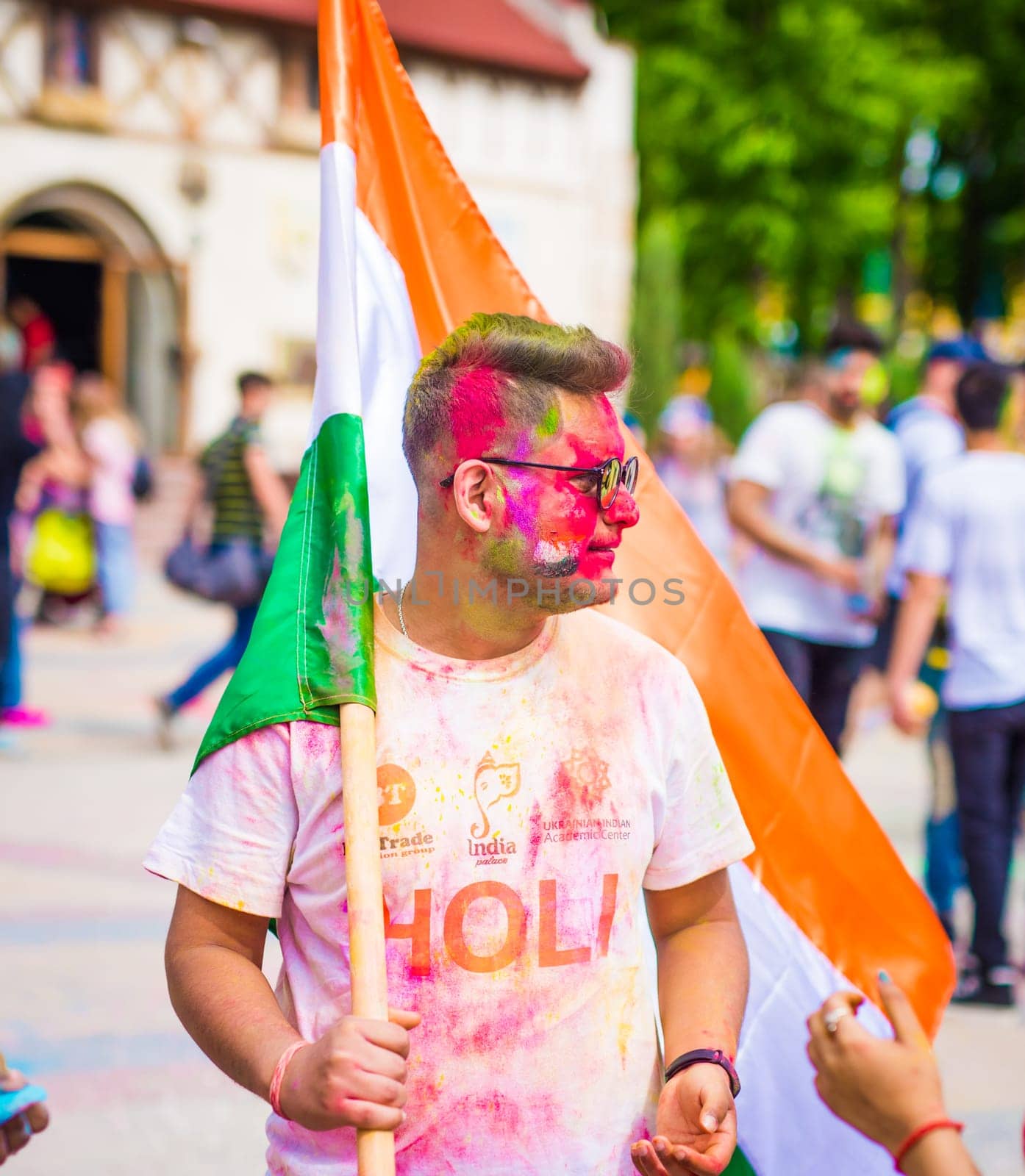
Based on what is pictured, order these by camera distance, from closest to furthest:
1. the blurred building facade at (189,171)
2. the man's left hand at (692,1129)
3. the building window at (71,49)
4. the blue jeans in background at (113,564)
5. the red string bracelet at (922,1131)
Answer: the red string bracelet at (922,1131) → the man's left hand at (692,1129) → the blue jeans in background at (113,564) → the blurred building facade at (189,171) → the building window at (71,49)

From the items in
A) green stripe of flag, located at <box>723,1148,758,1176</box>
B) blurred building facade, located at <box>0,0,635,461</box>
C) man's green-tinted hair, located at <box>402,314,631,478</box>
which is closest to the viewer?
man's green-tinted hair, located at <box>402,314,631,478</box>

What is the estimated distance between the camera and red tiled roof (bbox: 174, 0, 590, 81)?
81.8ft

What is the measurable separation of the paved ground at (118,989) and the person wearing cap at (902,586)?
412 mm

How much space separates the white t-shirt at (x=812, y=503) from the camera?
539cm

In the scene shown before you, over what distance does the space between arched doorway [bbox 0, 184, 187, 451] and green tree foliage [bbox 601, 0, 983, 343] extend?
13.3 meters

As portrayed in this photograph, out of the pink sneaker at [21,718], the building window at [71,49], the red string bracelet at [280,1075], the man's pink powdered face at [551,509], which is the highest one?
the building window at [71,49]

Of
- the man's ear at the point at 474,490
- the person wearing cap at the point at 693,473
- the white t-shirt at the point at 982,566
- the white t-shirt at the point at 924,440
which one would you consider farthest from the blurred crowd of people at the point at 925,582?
the person wearing cap at the point at 693,473

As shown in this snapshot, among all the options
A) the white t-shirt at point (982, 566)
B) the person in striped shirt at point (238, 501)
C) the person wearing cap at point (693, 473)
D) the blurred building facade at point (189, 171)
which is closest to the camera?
the white t-shirt at point (982, 566)

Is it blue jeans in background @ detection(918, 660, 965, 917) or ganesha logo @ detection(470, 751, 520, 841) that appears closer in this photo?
ganesha logo @ detection(470, 751, 520, 841)

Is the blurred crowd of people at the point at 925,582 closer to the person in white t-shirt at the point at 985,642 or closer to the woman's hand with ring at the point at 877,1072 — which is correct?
the person in white t-shirt at the point at 985,642

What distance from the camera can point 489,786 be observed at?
1.84m

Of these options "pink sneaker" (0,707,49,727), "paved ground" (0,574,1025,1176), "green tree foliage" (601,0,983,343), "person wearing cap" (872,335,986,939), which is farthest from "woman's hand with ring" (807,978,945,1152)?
"green tree foliage" (601,0,983,343)

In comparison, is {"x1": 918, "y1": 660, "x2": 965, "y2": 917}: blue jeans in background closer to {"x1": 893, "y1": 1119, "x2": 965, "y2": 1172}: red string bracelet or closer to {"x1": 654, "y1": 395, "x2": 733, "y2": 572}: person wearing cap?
{"x1": 893, "y1": 1119, "x2": 965, "y2": 1172}: red string bracelet

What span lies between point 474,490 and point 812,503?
12.3ft
